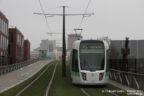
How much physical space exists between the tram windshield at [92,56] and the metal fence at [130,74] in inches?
77.9

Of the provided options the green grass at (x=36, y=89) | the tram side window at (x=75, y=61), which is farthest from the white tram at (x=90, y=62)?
the green grass at (x=36, y=89)

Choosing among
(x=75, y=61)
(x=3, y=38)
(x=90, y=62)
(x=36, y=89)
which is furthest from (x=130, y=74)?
(x=3, y=38)

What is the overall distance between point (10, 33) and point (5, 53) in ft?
44.6

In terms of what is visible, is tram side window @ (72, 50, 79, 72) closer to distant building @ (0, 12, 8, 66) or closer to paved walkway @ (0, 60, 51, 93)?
paved walkway @ (0, 60, 51, 93)

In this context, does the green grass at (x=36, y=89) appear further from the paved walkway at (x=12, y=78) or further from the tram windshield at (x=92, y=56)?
the tram windshield at (x=92, y=56)

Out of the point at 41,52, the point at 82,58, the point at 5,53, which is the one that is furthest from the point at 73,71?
the point at 41,52

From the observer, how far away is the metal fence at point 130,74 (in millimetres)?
15695

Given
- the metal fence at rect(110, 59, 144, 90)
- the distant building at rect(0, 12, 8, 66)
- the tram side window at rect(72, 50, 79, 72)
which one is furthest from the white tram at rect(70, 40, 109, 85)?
the distant building at rect(0, 12, 8, 66)

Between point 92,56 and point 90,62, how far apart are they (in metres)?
0.43

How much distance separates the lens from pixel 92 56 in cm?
1806

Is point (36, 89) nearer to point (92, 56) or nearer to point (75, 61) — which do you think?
point (75, 61)

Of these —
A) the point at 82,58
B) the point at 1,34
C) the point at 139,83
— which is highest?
the point at 1,34

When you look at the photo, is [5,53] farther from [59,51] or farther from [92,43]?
[59,51]

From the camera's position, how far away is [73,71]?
60.3 feet
